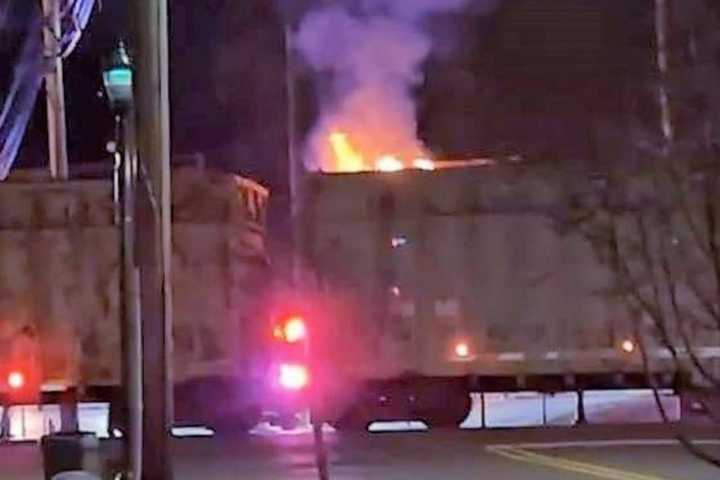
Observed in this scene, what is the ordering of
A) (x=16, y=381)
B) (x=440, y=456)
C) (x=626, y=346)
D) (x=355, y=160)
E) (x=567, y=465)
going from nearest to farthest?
(x=567, y=465), (x=440, y=456), (x=626, y=346), (x=16, y=381), (x=355, y=160)

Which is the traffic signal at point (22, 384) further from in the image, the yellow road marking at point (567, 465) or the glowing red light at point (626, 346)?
the glowing red light at point (626, 346)

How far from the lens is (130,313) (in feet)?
41.4

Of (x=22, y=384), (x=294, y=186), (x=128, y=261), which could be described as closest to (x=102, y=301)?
(x=22, y=384)

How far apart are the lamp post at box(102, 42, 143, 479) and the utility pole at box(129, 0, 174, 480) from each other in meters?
0.18

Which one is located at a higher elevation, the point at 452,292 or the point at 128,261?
the point at 128,261

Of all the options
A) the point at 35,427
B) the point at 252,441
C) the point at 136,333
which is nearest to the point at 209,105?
the point at 35,427

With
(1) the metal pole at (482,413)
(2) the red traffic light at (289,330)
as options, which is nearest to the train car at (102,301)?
(2) the red traffic light at (289,330)

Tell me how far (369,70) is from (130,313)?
17.3 meters

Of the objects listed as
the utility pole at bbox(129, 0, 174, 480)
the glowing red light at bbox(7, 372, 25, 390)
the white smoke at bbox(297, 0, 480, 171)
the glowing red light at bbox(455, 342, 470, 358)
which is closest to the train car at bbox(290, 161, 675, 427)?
the glowing red light at bbox(455, 342, 470, 358)

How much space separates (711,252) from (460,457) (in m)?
13.3

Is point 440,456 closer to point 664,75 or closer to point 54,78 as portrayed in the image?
point 664,75

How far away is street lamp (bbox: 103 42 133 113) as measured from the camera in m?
12.8

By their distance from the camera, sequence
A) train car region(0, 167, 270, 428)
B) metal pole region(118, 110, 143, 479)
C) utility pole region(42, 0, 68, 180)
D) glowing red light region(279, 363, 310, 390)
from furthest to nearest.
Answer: utility pole region(42, 0, 68, 180), train car region(0, 167, 270, 428), glowing red light region(279, 363, 310, 390), metal pole region(118, 110, 143, 479)

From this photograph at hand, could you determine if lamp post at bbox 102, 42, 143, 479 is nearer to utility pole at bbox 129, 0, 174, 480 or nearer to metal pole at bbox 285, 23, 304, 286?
utility pole at bbox 129, 0, 174, 480
